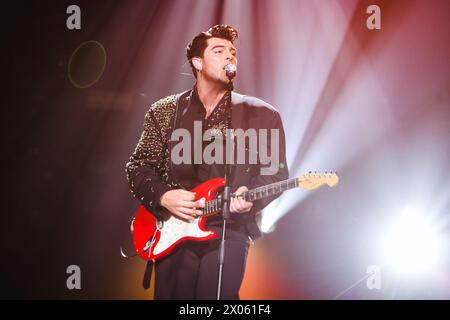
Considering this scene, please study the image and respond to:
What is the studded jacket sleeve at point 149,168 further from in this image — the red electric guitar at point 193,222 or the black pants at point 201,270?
the black pants at point 201,270

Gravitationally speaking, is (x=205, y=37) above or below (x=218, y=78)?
above

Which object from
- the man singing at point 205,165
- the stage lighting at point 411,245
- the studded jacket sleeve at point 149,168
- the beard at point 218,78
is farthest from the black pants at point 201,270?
the stage lighting at point 411,245

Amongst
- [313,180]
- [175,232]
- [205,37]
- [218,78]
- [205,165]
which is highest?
[205,37]

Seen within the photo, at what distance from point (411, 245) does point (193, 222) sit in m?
1.62

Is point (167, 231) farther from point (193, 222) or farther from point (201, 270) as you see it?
point (201, 270)

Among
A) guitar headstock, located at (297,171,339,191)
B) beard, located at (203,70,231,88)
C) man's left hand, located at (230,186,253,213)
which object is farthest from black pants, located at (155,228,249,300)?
beard, located at (203,70,231,88)

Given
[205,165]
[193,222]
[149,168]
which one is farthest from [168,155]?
[193,222]

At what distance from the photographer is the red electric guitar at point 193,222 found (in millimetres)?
2750

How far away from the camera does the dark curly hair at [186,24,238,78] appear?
10.9ft

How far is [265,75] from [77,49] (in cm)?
145

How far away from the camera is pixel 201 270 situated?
2.90m

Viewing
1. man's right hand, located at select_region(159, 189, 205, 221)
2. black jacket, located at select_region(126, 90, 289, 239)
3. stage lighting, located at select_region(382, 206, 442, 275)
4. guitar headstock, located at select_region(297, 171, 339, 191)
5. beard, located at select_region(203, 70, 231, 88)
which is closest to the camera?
guitar headstock, located at select_region(297, 171, 339, 191)

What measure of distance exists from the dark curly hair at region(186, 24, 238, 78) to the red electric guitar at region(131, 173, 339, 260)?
959 millimetres

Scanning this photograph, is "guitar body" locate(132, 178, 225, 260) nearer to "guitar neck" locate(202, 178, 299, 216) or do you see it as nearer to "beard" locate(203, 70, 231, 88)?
"guitar neck" locate(202, 178, 299, 216)
